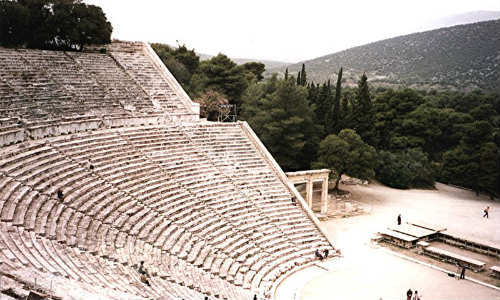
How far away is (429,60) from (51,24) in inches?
3216

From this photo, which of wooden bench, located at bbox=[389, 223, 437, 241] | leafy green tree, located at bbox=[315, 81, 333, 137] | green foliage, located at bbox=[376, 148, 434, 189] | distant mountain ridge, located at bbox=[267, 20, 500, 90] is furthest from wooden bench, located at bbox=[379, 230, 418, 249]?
distant mountain ridge, located at bbox=[267, 20, 500, 90]

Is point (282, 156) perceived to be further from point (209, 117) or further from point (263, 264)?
point (263, 264)

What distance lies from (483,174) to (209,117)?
2293cm

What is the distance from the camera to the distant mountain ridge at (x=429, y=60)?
250ft

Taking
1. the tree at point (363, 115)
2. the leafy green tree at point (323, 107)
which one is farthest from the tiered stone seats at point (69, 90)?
the tree at point (363, 115)

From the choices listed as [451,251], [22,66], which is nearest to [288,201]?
[451,251]

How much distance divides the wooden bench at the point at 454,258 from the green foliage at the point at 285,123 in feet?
39.0

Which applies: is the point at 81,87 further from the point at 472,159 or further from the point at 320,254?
the point at 472,159

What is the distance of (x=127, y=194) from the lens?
15.7m

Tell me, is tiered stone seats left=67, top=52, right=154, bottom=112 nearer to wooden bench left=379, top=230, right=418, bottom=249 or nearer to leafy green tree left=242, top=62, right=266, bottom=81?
wooden bench left=379, top=230, right=418, bottom=249

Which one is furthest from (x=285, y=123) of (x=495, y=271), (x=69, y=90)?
(x=495, y=271)

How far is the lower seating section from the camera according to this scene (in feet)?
34.4

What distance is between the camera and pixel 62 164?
15.1 metres

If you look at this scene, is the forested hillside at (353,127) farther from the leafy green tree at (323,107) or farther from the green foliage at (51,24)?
the green foliage at (51,24)
